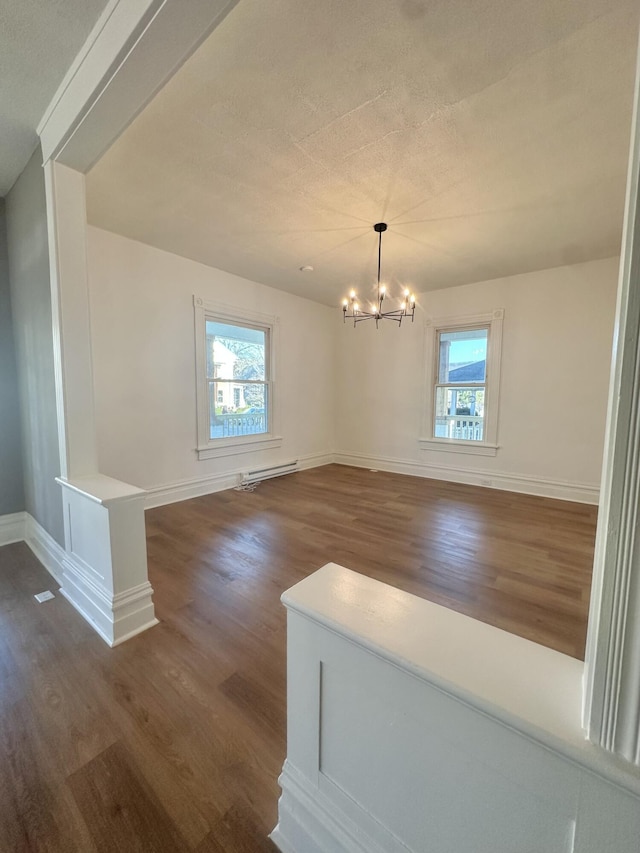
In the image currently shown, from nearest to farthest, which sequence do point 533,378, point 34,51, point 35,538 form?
point 34,51 → point 35,538 → point 533,378

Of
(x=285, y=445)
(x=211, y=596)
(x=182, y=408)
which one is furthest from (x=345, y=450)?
(x=211, y=596)

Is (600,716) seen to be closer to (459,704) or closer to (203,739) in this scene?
(459,704)

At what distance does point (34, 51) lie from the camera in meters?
1.57

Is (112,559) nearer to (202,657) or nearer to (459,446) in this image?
(202,657)

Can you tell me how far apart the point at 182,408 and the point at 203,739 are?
3.32 m

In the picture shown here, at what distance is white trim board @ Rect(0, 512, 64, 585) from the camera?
234cm

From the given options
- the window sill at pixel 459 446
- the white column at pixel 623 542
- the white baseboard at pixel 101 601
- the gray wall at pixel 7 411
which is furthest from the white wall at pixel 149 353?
the white column at pixel 623 542

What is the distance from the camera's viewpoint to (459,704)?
2.09 feet

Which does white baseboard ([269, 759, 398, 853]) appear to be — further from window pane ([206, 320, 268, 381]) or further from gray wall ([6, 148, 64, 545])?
window pane ([206, 320, 268, 381])

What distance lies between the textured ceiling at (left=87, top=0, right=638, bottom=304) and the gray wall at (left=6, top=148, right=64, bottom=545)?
0.50 m

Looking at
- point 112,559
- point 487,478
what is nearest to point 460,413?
point 487,478

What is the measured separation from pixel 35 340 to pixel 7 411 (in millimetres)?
936

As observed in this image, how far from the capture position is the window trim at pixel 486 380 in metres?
4.56

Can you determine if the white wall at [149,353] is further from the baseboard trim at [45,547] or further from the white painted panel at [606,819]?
the white painted panel at [606,819]
